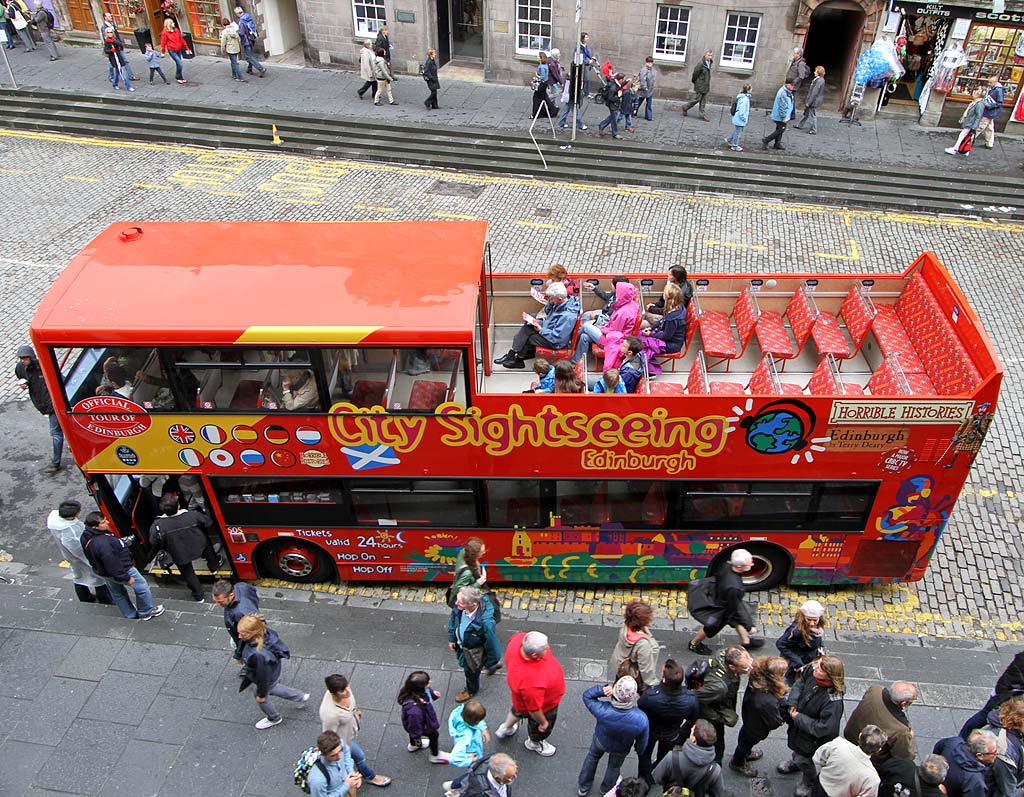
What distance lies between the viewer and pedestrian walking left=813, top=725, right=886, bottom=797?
19.1ft

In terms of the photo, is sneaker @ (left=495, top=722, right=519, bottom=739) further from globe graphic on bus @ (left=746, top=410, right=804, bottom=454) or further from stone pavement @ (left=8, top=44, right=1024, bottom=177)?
stone pavement @ (left=8, top=44, right=1024, bottom=177)

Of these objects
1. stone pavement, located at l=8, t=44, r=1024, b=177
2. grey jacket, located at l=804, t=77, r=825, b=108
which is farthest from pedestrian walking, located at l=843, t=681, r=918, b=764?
grey jacket, located at l=804, t=77, r=825, b=108

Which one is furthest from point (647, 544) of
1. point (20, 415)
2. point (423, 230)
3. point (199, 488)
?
point (20, 415)

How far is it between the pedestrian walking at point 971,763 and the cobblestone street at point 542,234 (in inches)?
119

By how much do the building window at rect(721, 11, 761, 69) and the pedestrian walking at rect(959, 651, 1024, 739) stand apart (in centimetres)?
1769

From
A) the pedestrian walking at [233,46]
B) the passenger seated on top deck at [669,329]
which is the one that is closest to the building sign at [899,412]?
the passenger seated on top deck at [669,329]

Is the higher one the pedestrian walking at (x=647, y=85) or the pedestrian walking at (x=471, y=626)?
the pedestrian walking at (x=647, y=85)

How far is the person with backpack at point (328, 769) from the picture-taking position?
19.2 ft

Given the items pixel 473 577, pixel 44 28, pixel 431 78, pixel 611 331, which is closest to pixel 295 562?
pixel 473 577

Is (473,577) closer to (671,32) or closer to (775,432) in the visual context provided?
(775,432)

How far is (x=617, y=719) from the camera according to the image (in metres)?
6.20

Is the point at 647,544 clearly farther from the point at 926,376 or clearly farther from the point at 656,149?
the point at 656,149

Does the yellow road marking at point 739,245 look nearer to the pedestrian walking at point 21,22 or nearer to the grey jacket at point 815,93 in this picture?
the grey jacket at point 815,93

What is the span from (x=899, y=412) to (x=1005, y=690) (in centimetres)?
256
